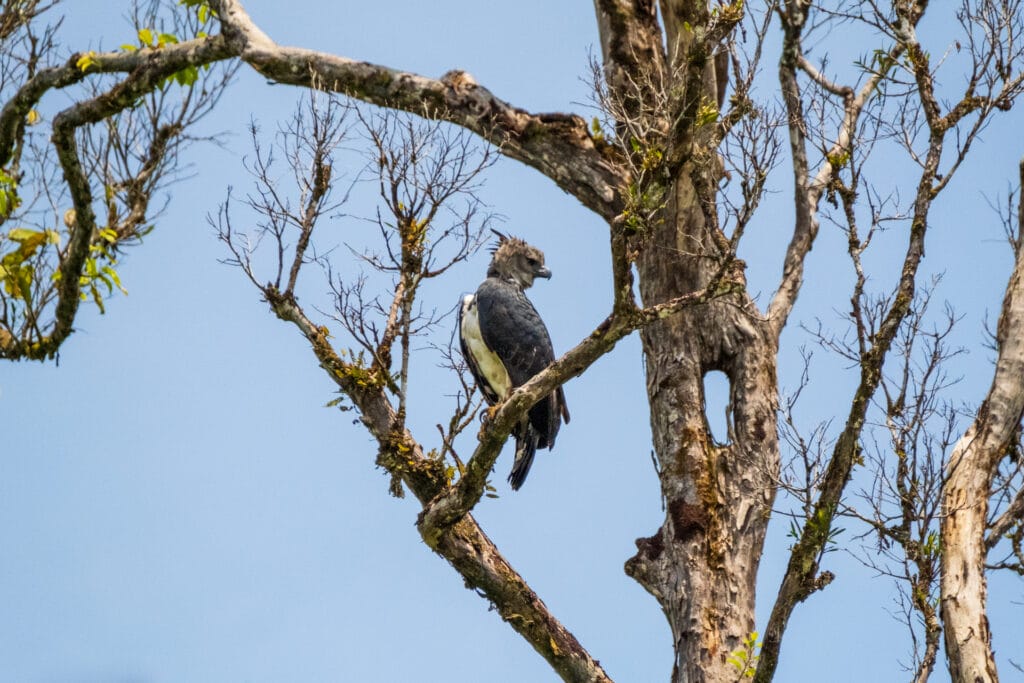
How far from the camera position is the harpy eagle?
25.0 feet

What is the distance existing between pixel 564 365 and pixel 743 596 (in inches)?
106

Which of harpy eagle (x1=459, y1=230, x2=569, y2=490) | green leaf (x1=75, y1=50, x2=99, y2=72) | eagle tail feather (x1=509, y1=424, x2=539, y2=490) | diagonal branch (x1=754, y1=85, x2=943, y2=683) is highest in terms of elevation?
green leaf (x1=75, y1=50, x2=99, y2=72)

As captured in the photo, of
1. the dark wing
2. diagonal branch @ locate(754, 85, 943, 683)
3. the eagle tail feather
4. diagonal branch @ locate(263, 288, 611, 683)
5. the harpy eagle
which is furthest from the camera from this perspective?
the dark wing

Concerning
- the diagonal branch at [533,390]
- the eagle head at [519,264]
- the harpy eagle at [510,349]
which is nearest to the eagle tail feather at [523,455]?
the harpy eagle at [510,349]

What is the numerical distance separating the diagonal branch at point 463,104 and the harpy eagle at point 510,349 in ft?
2.95

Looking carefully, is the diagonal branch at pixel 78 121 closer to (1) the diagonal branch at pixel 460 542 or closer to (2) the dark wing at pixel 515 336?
(1) the diagonal branch at pixel 460 542

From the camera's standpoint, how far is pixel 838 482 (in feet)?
17.2

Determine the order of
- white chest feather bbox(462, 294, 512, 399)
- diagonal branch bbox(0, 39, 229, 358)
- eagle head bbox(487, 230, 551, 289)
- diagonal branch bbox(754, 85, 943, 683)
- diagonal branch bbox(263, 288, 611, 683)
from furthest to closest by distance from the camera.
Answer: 1. eagle head bbox(487, 230, 551, 289)
2. white chest feather bbox(462, 294, 512, 399)
3. diagonal branch bbox(0, 39, 229, 358)
4. diagonal branch bbox(263, 288, 611, 683)
5. diagonal branch bbox(754, 85, 943, 683)

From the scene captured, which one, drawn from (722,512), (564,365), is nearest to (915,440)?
(722,512)

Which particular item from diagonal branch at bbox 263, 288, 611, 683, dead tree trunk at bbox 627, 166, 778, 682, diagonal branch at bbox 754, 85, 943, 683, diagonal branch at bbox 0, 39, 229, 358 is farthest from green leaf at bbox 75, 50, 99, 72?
diagonal branch at bbox 754, 85, 943, 683

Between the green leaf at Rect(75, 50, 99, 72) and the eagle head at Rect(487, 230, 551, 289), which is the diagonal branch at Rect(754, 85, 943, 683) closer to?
the eagle head at Rect(487, 230, 551, 289)

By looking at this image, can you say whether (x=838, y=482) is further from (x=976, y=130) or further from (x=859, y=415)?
(x=976, y=130)

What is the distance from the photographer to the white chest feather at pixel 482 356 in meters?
8.13

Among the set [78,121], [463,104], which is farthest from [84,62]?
[463,104]
